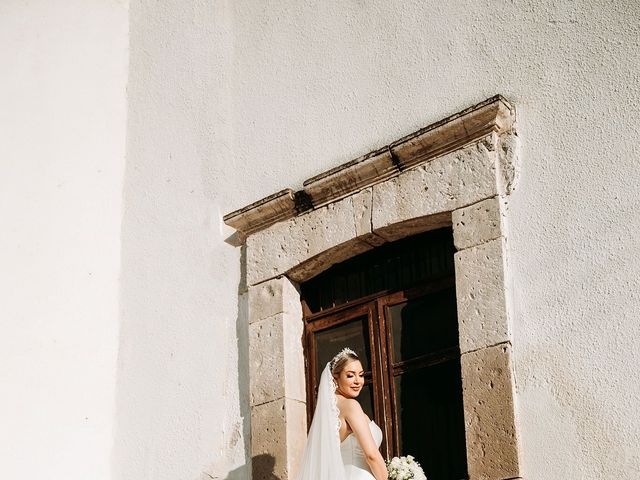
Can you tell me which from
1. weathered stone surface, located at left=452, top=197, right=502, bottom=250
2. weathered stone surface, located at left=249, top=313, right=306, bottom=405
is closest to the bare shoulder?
weathered stone surface, located at left=249, top=313, right=306, bottom=405

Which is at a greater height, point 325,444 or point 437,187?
point 437,187

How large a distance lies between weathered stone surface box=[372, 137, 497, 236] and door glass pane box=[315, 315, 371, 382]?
1.83 feet

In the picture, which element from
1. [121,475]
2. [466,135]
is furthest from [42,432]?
[466,135]

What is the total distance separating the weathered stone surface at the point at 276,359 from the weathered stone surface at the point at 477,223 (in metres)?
1.21

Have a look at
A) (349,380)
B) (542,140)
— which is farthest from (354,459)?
(542,140)

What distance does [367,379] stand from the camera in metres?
6.40

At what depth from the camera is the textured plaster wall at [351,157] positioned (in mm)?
5465

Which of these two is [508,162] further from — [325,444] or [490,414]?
[325,444]

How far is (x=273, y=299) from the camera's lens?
6.77 metres

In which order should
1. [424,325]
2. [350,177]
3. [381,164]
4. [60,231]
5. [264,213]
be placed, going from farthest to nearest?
[60,231], [264,213], [350,177], [381,164], [424,325]

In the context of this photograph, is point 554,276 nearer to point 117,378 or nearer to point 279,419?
point 279,419

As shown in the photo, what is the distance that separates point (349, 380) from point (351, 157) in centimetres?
134

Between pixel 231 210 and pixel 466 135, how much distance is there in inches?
67.3

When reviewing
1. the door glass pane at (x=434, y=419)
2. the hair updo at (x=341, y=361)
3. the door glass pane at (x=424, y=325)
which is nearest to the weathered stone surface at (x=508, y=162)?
the door glass pane at (x=424, y=325)
